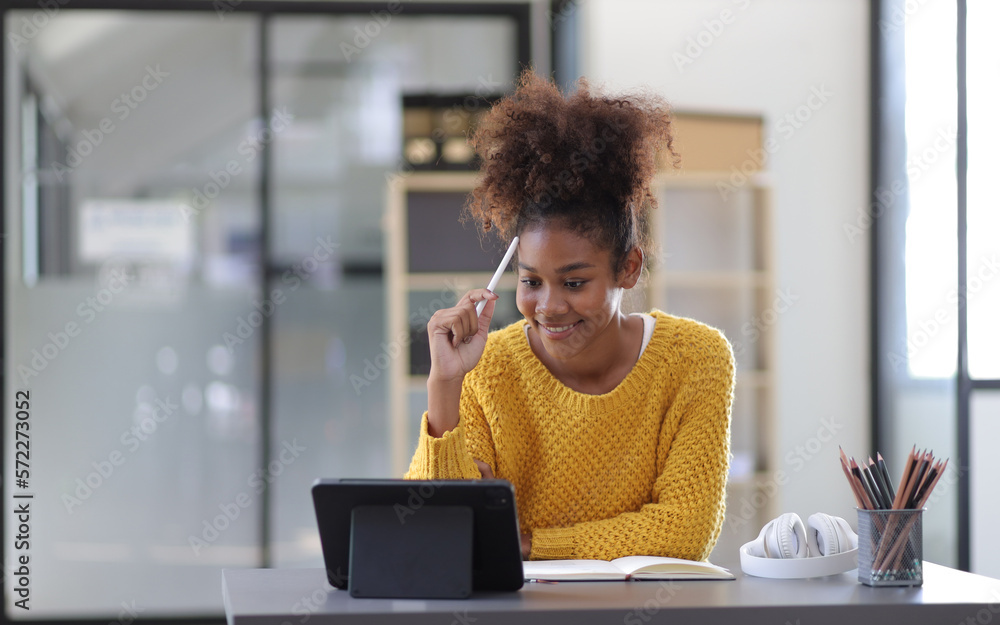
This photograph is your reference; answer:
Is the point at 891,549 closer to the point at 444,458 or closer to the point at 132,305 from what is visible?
the point at 444,458

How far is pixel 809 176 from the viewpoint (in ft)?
12.6

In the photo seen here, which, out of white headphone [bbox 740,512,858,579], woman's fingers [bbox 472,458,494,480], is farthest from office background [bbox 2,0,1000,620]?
white headphone [bbox 740,512,858,579]

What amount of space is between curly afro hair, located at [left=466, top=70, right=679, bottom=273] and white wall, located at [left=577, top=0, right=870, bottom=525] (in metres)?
2.00

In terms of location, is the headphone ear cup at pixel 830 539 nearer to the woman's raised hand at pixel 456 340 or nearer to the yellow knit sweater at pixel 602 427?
the yellow knit sweater at pixel 602 427

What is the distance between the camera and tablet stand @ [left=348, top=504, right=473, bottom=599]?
1.26m

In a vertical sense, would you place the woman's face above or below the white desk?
above

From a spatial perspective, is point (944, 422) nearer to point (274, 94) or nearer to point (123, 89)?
point (274, 94)

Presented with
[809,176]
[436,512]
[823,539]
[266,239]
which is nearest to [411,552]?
[436,512]

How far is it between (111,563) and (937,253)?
3410 mm

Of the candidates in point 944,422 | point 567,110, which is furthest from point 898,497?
point 944,422

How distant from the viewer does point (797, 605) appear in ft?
4.01

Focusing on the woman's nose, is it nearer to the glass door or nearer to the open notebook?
the open notebook

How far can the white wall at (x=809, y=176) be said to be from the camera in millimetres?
3770

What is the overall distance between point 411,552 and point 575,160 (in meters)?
0.82
